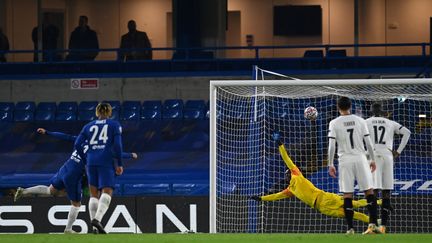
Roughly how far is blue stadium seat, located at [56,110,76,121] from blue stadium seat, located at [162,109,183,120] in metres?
1.86

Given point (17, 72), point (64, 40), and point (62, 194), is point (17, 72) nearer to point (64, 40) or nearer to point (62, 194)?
point (64, 40)

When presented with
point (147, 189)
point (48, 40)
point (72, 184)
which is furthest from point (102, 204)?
point (48, 40)

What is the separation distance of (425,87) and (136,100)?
7730mm

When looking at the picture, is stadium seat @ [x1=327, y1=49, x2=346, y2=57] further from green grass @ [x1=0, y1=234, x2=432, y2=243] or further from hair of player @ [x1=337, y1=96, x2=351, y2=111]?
green grass @ [x1=0, y1=234, x2=432, y2=243]

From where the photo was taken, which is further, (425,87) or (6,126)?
(6,126)

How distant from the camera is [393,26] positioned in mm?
30094

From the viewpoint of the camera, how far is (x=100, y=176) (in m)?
16.3

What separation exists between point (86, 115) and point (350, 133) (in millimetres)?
11182

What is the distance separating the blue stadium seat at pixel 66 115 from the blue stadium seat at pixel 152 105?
1408mm

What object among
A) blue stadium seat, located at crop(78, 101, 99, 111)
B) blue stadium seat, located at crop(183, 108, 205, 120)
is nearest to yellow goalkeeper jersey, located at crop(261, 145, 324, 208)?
blue stadium seat, located at crop(183, 108, 205, 120)

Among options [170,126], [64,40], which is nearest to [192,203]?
[170,126]

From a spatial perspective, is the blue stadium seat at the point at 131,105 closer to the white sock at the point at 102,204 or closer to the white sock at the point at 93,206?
the white sock at the point at 93,206

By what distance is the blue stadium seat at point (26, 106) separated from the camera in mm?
26734

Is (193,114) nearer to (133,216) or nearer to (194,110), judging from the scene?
(194,110)
